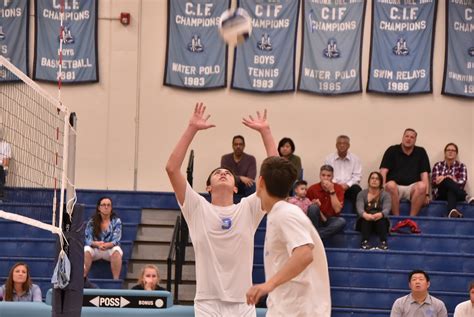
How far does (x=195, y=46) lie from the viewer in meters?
17.7

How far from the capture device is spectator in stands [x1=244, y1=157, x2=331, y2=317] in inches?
223

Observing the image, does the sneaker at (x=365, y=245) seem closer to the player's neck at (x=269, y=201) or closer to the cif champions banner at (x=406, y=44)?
the cif champions banner at (x=406, y=44)

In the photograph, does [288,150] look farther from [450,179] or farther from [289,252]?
[289,252]

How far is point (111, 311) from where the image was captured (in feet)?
38.0

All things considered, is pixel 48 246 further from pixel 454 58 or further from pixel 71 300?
pixel 454 58

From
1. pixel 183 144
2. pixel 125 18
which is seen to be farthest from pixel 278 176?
pixel 125 18

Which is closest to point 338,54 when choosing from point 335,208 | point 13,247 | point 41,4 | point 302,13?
point 302,13

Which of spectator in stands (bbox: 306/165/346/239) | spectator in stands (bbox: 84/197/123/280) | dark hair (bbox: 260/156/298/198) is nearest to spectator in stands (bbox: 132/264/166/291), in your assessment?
spectator in stands (bbox: 84/197/123/280)

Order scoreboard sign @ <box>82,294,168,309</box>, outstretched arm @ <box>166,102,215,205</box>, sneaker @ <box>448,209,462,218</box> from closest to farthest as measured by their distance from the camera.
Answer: outstretched arm @ <box>166,102,215,205</box>
scoreboard sign @ <box>82,294,168,309</box>
sneaker @ <box>448,209,462,218</box>

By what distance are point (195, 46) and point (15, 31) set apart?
310cm

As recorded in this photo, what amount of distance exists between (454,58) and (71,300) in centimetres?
974

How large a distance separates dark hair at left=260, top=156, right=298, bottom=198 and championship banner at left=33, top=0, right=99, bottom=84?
12.3 meters

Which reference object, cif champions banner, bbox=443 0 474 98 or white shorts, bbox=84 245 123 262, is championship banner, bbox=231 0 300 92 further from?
white shorts, bbox=84 245 123 262

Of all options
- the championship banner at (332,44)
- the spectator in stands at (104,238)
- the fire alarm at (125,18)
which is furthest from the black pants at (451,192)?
the fire alarm at (125,18)
